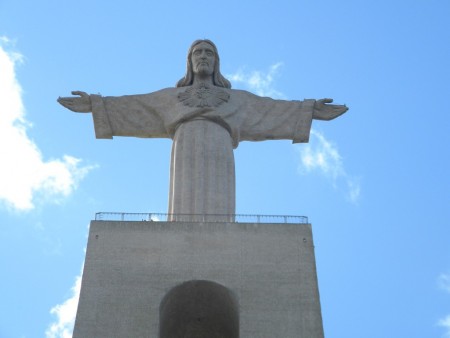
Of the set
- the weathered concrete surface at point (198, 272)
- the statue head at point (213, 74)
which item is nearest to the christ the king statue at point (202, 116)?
the statue head at point (213, 74)

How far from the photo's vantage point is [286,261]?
53.4 feet

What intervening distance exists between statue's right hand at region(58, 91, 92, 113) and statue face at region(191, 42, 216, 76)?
2646mm

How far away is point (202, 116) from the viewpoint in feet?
63.5

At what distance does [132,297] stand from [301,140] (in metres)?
6.55

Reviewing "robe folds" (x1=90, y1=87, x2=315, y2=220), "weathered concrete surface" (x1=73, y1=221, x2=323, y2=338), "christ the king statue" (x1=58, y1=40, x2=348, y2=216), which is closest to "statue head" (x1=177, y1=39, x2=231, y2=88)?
"christ the king statue" (x1=58, y1=40, x2=348, y2=216)

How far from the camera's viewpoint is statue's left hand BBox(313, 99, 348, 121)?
67.2ft

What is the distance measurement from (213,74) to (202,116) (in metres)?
1.82

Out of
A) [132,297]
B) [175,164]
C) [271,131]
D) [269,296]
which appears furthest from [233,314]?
[271,131]

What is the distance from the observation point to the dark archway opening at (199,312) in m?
16.0

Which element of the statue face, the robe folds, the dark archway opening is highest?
the statue face

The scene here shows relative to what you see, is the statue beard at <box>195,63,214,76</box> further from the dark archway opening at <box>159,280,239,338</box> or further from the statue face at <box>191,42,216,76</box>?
the dark archway opening at <box>159,280,239,338</box>

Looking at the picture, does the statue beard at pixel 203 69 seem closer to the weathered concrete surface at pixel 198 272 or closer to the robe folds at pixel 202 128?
the robe folds at pixel 202 128

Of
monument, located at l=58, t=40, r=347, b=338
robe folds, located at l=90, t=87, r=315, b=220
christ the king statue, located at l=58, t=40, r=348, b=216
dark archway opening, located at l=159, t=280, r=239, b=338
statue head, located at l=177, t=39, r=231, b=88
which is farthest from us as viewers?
statue head, located at l=177, t=39, r=231, b=88

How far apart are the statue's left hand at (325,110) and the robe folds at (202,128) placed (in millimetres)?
192
